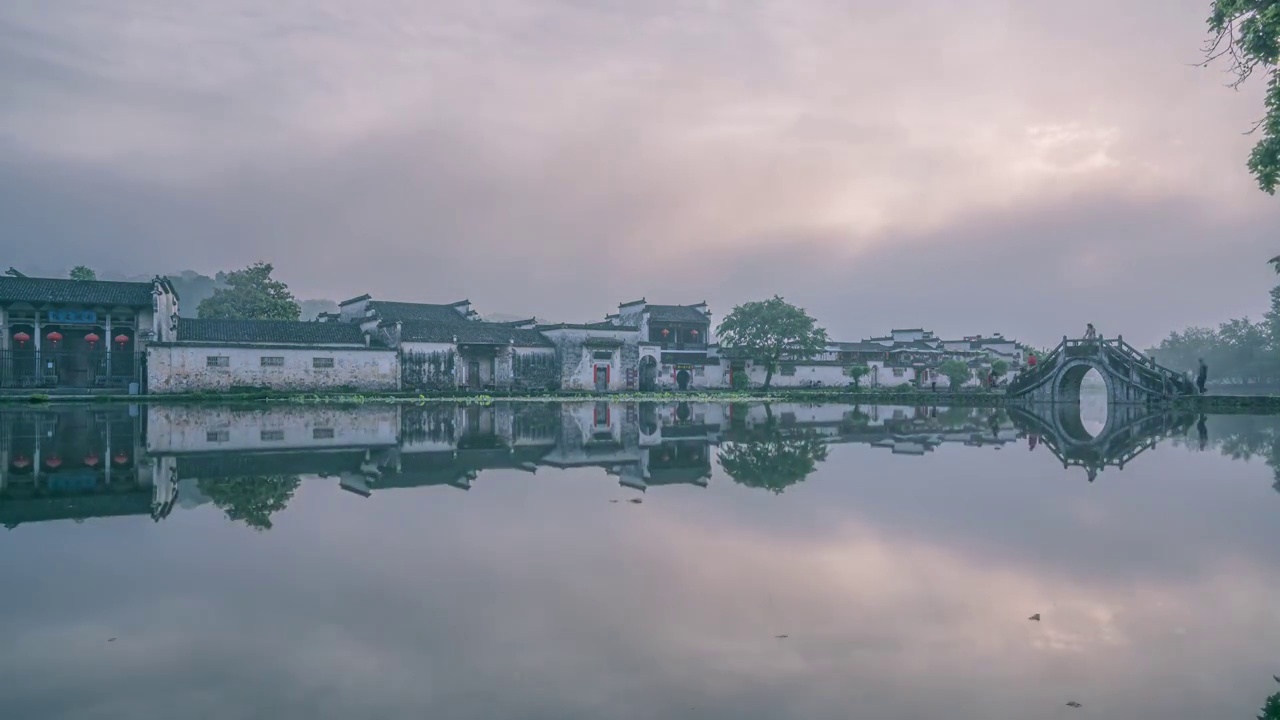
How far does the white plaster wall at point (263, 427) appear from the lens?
16.3m

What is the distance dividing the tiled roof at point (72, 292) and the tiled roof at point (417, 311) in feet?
39.8

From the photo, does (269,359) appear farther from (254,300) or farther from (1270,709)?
(1270,709)

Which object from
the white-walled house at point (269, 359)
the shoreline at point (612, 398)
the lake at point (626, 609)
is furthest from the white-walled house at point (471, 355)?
the lake at point (626, 609)

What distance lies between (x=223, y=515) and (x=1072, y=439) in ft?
64.7

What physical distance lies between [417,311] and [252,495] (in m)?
40.4

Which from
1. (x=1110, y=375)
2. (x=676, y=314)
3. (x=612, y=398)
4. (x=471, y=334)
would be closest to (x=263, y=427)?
(x=612, y=398)

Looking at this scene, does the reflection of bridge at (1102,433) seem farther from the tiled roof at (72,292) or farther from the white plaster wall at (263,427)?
the tiled roof at (72,292)

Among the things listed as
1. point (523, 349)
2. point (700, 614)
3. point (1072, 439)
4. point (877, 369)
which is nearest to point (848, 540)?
point (700, 614)

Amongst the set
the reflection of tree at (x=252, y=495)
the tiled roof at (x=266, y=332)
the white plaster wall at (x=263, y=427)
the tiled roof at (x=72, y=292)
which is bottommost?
the reflection of tree at (x=252, y=495)

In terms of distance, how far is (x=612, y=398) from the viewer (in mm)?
41688

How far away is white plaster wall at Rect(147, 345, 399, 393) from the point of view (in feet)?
116

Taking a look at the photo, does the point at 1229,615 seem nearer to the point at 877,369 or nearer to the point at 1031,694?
the point at 1031,694

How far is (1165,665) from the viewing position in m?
4.79

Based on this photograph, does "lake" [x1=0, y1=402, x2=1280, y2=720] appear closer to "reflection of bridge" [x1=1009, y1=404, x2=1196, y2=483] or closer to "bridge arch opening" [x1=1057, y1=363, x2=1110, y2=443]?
"reflection of bridge" [x1=1009, y1=404, x2=1196, y2=483]
